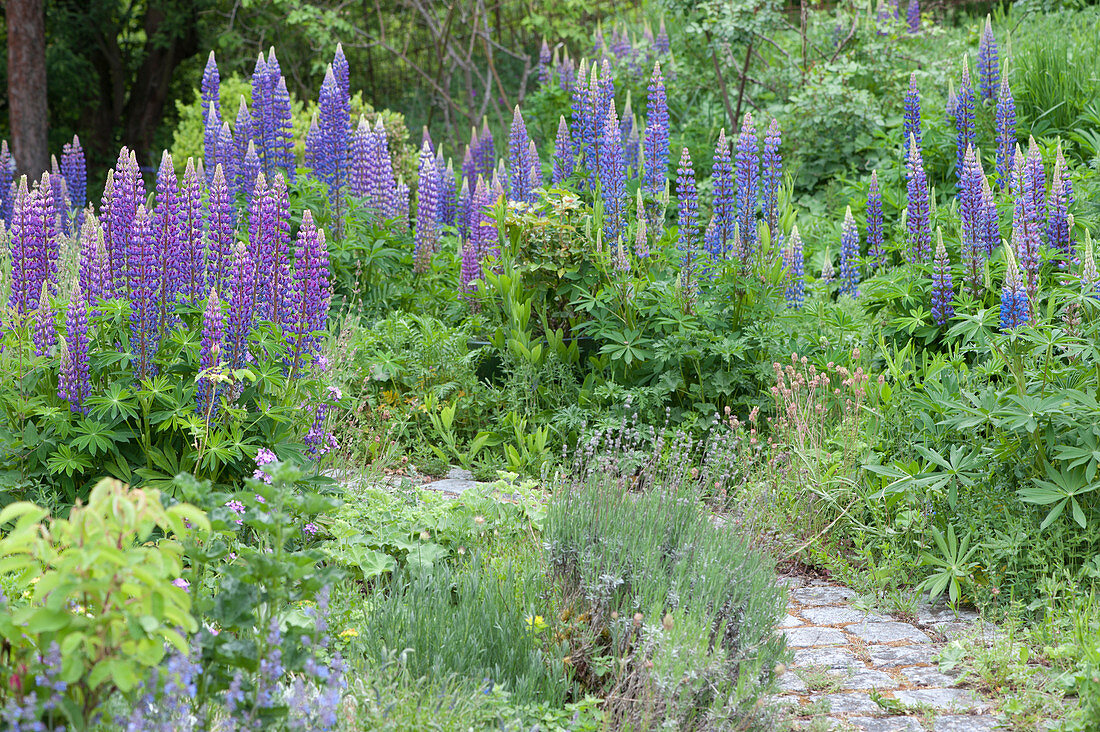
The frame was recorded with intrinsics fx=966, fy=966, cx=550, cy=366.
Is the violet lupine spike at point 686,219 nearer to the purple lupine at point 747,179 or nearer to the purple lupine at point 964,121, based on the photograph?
the purple lupine at point 747,179

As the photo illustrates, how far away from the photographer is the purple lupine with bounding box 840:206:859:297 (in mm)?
5969

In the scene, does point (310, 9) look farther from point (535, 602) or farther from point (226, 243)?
point (535, 602)

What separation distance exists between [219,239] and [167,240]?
302 millimetres

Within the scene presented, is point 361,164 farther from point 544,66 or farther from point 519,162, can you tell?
point 544,66

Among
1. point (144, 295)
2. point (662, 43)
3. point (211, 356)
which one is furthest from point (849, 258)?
point (662, 43)

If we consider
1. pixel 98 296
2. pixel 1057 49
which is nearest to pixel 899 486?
pixel 98 296

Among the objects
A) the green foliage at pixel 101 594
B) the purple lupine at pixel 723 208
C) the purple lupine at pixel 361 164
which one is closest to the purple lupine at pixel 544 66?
the purple lupine at pixel 361 164

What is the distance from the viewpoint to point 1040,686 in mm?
3104

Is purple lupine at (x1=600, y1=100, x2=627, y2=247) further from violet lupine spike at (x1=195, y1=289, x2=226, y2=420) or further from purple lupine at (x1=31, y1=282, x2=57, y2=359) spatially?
purple lupine at (x1=31, y1=282, x2=57, y2=359)

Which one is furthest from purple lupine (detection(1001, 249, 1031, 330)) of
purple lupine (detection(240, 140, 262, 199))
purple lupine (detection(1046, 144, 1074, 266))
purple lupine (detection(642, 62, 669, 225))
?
purple lupine (detection(240, 140, 262, 199))

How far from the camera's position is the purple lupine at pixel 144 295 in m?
3.78

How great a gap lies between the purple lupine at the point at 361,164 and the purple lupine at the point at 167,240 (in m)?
3.05

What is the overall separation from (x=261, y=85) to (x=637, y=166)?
8.91 ft

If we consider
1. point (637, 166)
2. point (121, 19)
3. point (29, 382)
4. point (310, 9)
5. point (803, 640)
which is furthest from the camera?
point (121, 19)
